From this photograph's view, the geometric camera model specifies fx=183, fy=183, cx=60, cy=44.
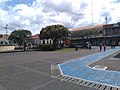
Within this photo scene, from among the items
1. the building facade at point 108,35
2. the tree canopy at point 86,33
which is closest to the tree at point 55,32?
the building facade at point 108,35

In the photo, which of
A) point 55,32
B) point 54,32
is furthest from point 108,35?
point 54,32

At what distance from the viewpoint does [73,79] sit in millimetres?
9789

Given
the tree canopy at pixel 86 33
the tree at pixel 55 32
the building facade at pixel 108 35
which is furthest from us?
the tree canopy at pixel 86 33

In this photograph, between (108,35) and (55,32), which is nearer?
(55,32)

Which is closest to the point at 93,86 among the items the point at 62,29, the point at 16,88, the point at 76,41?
the point at 16,88

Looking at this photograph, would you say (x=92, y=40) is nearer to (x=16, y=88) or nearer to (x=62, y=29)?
(x=62, y=29)


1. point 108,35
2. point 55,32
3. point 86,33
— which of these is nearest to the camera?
point 55,32

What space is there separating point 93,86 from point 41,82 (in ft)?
8.47

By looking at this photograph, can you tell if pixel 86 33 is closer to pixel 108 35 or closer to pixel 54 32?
pixel 108 35

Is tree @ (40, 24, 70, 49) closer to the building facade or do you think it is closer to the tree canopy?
the building facade

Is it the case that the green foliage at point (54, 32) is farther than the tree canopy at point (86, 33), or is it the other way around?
the tree canopy at point (86, 33)

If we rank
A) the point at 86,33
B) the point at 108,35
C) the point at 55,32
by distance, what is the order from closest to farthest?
the point at 55,32 < the point at 86,33 < the point at 108,35

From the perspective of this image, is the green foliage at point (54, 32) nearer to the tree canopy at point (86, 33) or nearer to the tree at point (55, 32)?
the tree at point (55, 32)

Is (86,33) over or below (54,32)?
over
